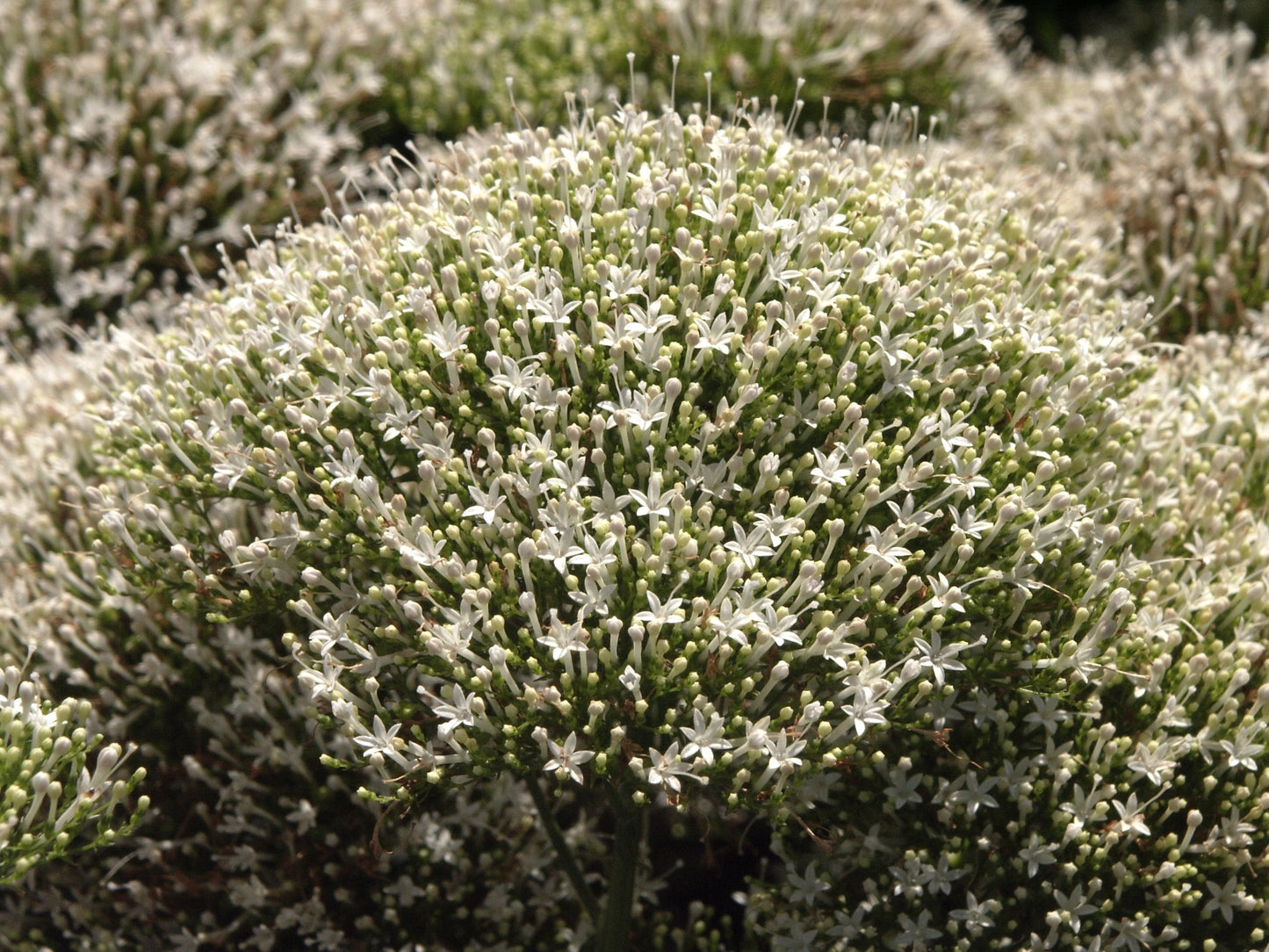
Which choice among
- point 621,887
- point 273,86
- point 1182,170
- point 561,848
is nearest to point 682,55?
point 273,86

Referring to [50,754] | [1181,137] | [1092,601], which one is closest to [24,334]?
[50,754]

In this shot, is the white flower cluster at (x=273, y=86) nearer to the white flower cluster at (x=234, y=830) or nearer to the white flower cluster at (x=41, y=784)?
the white flower cluster at (x=234, y=830)

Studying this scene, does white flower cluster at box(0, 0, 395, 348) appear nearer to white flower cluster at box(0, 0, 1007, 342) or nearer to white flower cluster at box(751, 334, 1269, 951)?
white flower cluster at box(0, 0, 1007, 342)

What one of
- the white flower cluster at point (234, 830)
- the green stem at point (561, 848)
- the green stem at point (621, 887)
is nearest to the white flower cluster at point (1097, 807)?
the green stem at point (621, 887)

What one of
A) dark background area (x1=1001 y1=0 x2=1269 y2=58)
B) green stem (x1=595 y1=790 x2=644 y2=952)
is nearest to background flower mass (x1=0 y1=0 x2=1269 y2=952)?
green stem (x1=595 y1=790 x2=644 y2=952)

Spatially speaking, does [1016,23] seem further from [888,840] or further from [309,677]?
[309,677]

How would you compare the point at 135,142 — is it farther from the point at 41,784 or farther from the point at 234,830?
the point at 41,784
